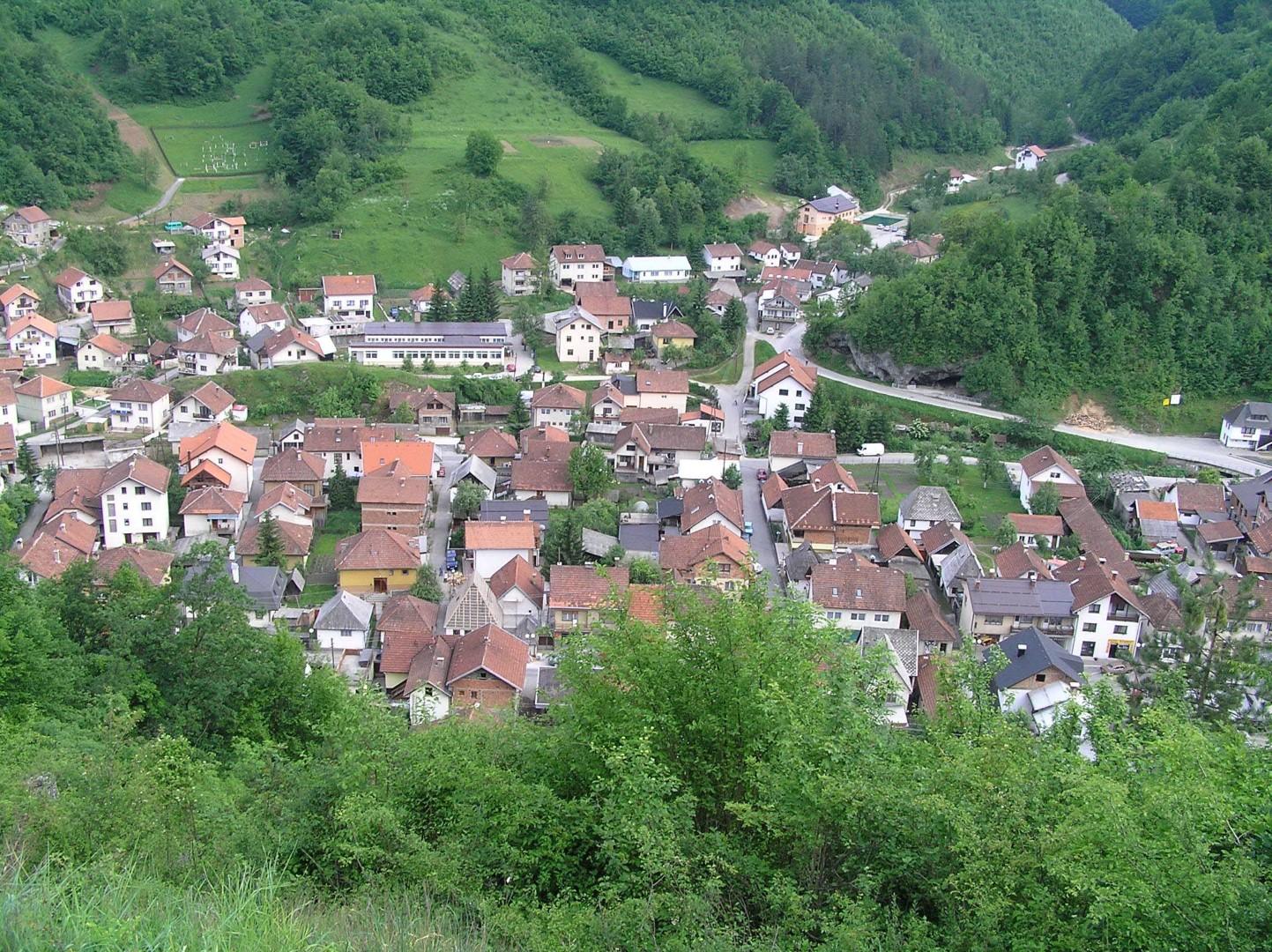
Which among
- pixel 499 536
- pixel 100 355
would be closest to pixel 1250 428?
pixel 499 536

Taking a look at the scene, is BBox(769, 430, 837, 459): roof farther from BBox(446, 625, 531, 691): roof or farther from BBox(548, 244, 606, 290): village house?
BBox(548, 244, 606, 290): village house

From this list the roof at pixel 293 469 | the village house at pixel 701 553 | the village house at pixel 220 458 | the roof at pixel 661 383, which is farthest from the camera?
the roof at pixel 661 383

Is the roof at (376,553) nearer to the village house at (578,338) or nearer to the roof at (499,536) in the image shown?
the roof at (499,536)

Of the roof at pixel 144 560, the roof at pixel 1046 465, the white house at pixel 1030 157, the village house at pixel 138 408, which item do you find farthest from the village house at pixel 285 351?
the white house at pixel 1030 157

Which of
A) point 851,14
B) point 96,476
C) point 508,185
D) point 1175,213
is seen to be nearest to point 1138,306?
point 1175,213

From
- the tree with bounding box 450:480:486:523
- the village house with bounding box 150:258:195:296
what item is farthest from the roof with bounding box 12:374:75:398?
the tree with bounding box 450:480:486:523
